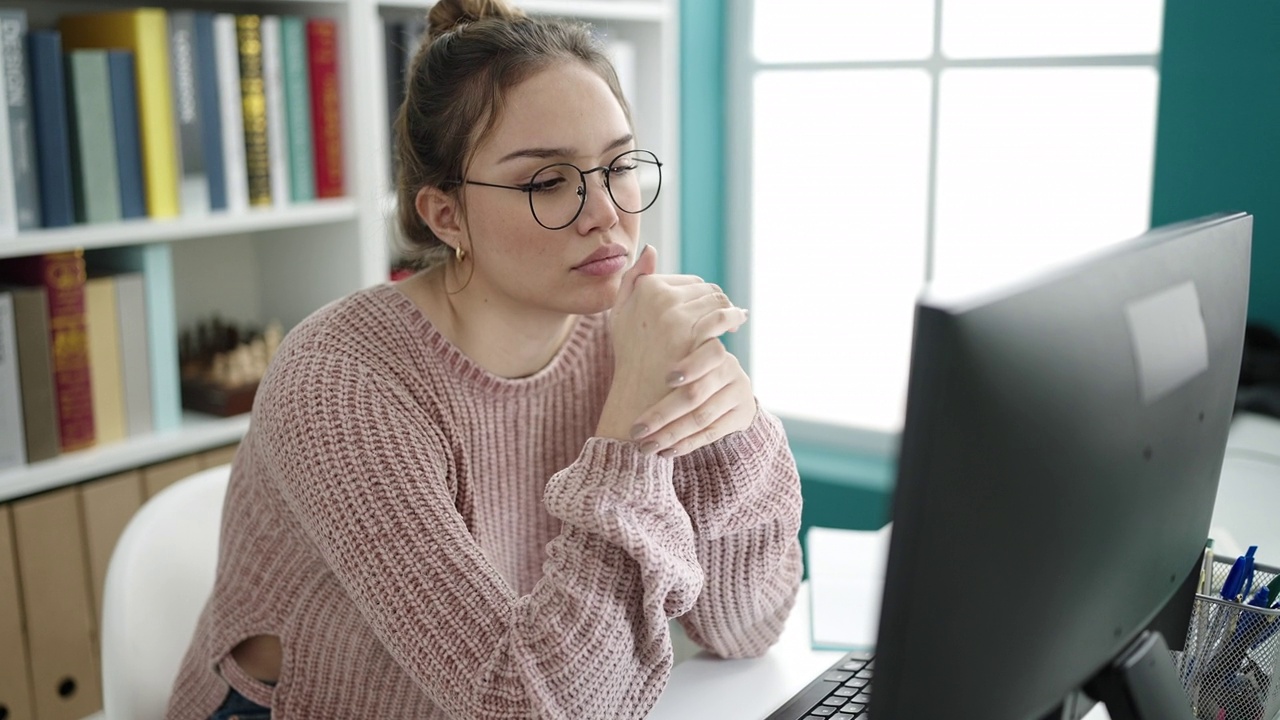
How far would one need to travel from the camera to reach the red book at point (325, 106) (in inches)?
76.9

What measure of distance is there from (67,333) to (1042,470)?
159 centimetres

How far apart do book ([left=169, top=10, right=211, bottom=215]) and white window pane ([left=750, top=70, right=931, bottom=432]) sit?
53.5 inches

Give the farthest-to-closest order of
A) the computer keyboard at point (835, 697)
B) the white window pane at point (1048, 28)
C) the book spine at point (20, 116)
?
the white window pane at point (1048, 28)
the book spine at point (20, 116)
the computer keyboard at point (835, 697)

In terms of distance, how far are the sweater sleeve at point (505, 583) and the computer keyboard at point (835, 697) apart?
4.7 inches

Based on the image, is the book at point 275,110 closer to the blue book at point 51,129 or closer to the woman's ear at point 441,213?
the blue book at point 51,129

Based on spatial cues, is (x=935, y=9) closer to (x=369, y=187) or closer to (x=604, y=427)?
(x=369, y=187)

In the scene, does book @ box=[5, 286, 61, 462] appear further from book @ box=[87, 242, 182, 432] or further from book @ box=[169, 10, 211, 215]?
book @ box=[169, 10, 211, 215]

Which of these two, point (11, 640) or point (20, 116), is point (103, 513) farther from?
point (20, 116)

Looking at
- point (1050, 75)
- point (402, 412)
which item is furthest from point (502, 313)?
point (1050, 75)

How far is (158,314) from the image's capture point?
6.10 feet

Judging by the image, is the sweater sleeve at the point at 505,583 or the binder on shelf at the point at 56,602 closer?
the sweater sleeve at the point at 505,583

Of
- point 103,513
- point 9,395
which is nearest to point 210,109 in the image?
point 9,395

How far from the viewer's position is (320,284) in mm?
2150

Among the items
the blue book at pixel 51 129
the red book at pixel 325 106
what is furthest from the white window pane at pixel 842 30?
the blue book at pixel 51 129
